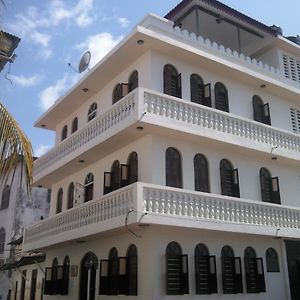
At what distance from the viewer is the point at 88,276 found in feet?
48.9

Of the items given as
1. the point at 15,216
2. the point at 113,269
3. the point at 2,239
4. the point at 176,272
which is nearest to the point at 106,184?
the point at 113,269

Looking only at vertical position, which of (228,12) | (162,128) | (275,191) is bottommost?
(275,191)

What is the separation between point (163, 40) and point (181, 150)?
330cm

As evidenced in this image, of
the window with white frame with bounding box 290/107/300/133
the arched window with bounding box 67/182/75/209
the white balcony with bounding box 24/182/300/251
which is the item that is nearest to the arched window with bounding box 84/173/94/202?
the white balcony with bounding box 24/182/300/251

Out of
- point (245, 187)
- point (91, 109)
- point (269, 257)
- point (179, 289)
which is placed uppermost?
point (91, 109)

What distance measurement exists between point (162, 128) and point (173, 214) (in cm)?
246

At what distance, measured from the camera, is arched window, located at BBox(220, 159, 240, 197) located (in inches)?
546

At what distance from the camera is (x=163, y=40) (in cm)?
1291

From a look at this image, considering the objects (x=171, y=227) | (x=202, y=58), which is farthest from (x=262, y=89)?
(x=171, y=227)

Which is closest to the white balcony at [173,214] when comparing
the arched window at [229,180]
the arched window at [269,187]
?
the arched window at [269,187]

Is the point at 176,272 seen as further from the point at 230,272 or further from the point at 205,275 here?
the point at 230,272

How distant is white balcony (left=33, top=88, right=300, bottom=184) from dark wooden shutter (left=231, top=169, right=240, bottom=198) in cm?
93

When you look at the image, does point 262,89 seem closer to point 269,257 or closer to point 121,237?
point 269,257

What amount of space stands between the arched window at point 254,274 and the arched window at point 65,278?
21.2 feet
